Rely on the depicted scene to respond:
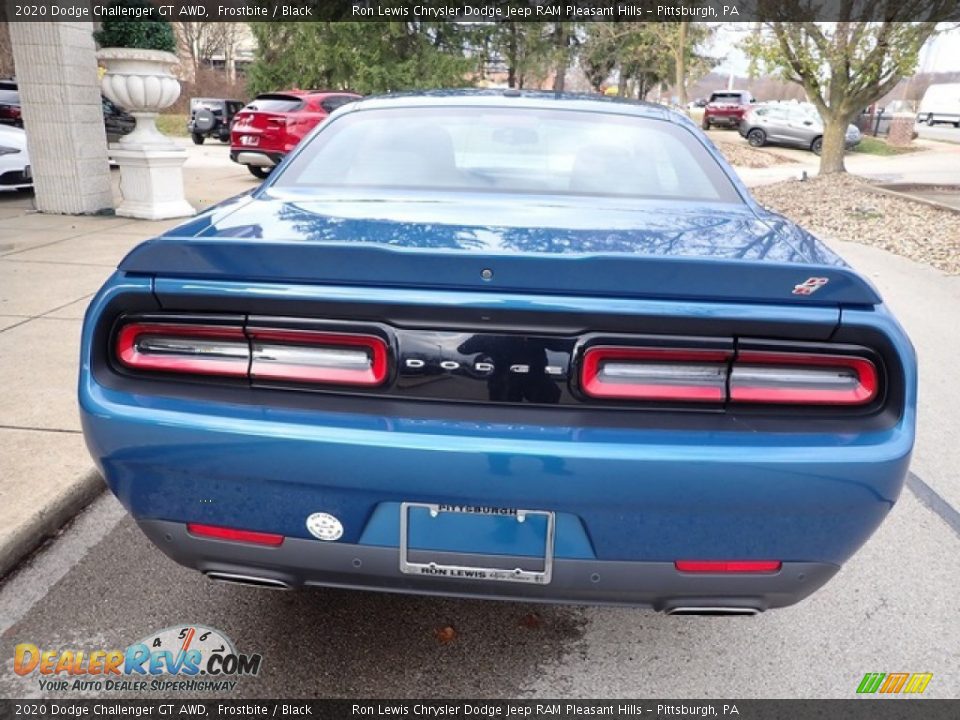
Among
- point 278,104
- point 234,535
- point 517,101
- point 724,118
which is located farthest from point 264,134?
point 724,118

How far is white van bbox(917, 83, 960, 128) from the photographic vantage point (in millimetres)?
52969

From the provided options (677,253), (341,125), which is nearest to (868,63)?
(341,125)

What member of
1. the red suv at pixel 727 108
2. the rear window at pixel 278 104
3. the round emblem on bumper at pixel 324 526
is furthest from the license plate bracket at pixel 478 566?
the red suv at pixel 727 108

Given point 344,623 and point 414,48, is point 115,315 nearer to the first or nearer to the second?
point 344,623

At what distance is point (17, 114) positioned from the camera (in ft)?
42.4

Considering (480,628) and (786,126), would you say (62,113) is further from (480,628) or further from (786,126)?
(786,126)

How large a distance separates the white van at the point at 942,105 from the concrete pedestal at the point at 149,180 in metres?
57.6

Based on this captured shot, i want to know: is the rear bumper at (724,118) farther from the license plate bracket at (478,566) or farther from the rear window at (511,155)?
the license plate bracket at (478,566)

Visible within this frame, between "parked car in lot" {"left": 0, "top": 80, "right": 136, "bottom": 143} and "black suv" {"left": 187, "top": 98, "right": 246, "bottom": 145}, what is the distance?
27.8ft

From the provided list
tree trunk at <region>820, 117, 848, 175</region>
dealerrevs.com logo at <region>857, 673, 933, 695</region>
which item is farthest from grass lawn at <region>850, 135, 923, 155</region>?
dealerrevs.com logo at <region>857, 673, 933, 695</region>

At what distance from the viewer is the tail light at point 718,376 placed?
1.78m

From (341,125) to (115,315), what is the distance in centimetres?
157

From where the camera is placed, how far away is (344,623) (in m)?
2.51

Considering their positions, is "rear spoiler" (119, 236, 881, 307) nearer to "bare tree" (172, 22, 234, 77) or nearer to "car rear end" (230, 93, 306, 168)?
"car rear end" (230, 93, 306, 168)
